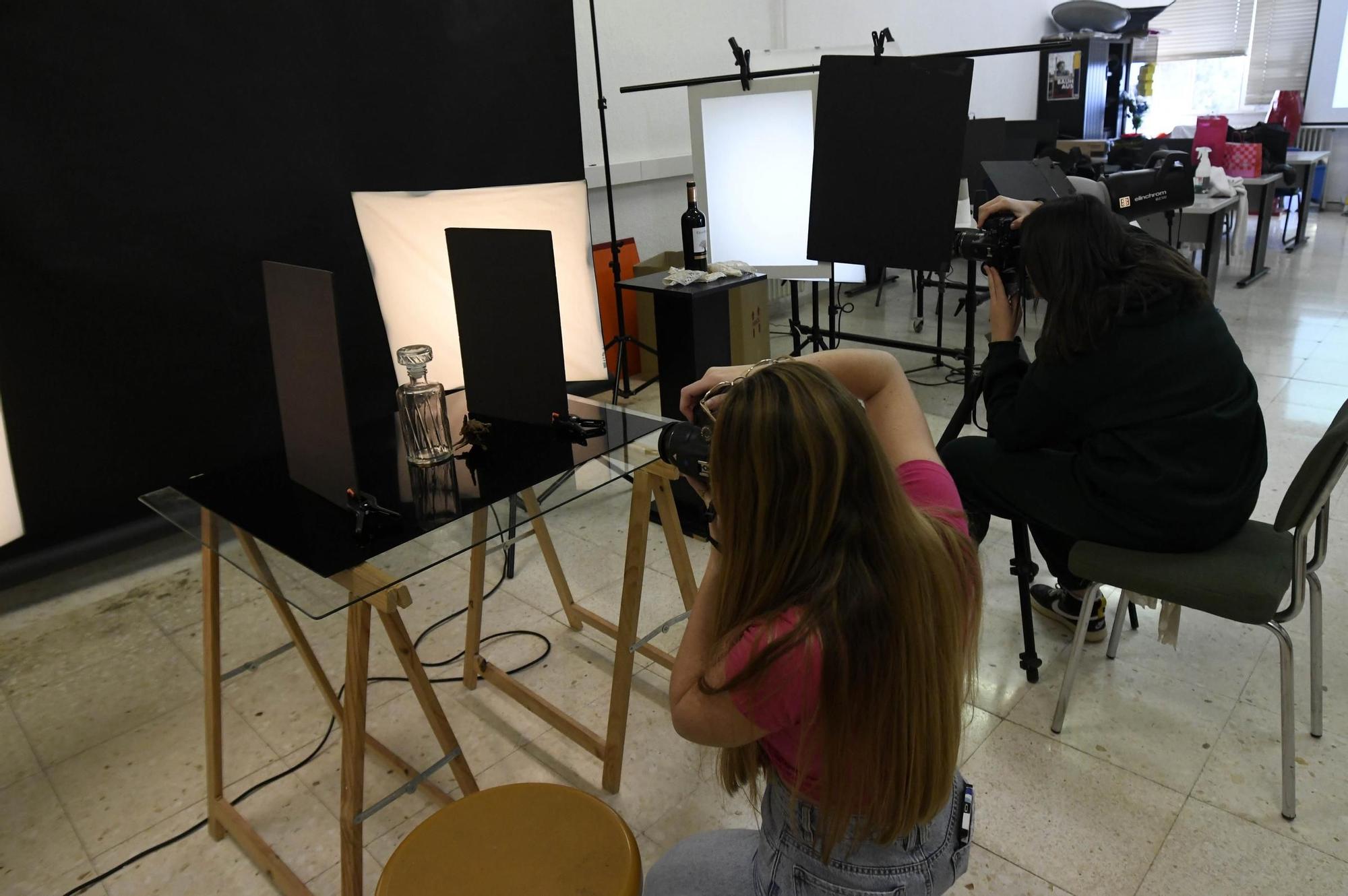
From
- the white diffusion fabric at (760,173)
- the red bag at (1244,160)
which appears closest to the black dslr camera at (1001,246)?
the white diffusion fabric at (760,173)

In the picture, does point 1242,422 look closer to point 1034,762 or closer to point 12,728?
point 1034,762

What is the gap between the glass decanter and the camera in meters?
1.58

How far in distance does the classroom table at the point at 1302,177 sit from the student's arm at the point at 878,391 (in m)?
6.78

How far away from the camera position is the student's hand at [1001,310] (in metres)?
1.92

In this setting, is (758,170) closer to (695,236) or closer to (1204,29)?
(695,236)

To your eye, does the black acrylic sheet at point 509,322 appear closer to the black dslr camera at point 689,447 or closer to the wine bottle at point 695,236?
the black dslr camera at point 689,447

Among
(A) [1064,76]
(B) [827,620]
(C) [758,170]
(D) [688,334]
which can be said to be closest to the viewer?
(B) [827,620]

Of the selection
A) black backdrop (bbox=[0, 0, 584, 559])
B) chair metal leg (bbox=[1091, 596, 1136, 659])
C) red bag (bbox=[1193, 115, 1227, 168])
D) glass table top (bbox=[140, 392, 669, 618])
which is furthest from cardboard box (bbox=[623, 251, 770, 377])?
red bag (bbox=[1193, 115, 1227, 168])

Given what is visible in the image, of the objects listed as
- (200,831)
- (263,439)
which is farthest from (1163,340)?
(263,439)

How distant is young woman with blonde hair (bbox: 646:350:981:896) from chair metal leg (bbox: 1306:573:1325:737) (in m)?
1.17

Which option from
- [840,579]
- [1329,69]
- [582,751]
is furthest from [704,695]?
[1329,69]

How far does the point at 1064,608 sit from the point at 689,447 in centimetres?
145

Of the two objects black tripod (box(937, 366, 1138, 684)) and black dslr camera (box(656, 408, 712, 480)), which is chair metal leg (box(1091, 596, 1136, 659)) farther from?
black dslr camera (box(656, 408, 712, 480))

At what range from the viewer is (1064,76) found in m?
7.77
